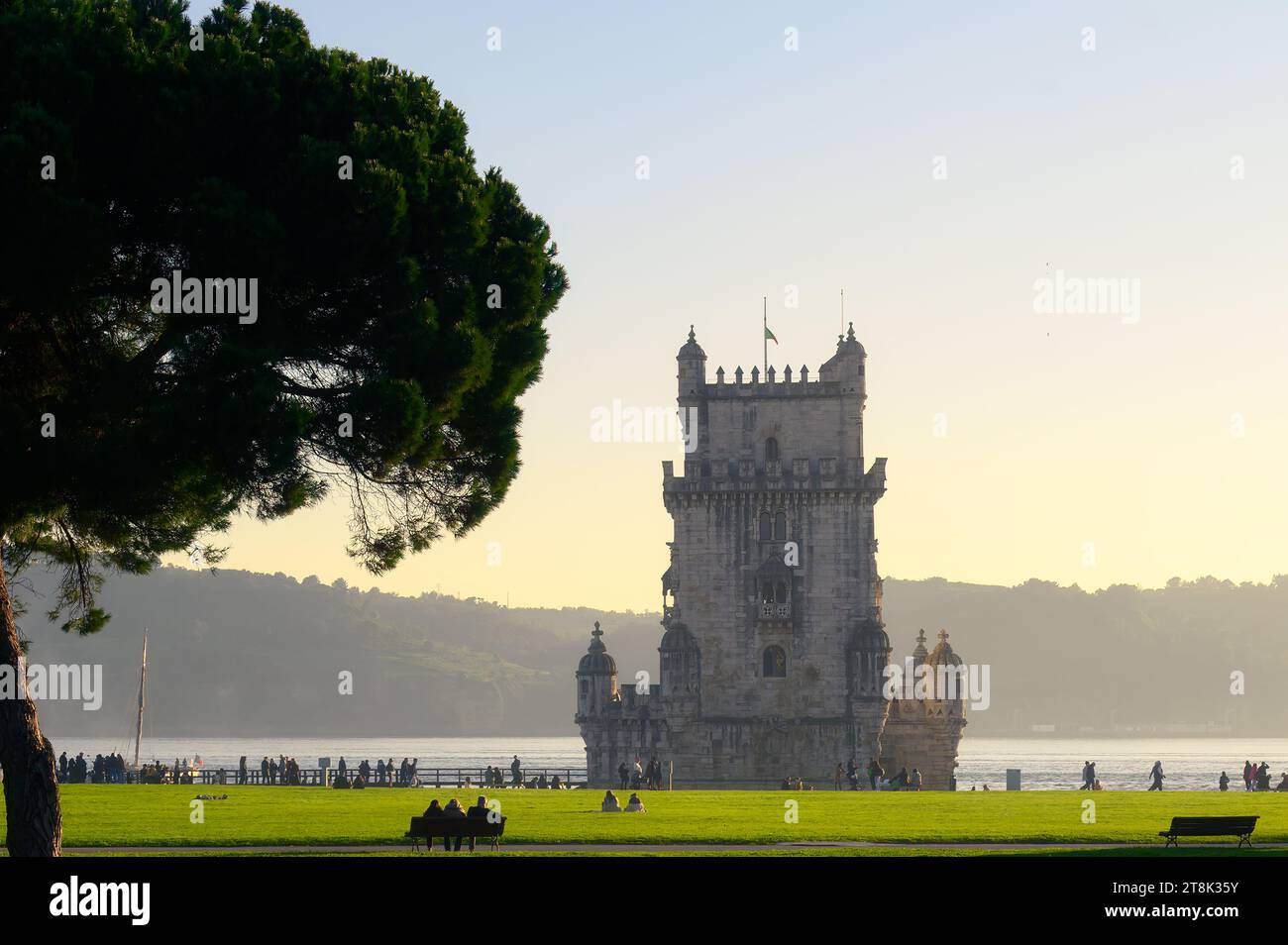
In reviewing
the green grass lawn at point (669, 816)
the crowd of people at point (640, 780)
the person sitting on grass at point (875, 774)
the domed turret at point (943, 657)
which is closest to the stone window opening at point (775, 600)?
the domed turret at point (943, 657)

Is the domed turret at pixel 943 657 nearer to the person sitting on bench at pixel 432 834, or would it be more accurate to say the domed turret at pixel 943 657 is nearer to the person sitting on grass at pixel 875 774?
the person sitting on grass at pixel 875 774

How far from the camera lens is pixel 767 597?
298 feet

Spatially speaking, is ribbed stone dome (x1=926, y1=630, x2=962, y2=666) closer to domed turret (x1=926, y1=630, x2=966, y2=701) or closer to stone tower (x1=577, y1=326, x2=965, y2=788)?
domed turret (x1=926, y1=630, x2=966, y2=701)

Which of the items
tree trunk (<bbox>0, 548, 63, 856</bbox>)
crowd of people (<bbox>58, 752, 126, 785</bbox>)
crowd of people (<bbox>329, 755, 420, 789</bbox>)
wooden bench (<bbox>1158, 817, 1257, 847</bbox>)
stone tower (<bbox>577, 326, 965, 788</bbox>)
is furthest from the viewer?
stone tower (<bbox>577, 326, 965, 788</bbox>)

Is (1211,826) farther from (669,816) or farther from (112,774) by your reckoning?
(112,774)

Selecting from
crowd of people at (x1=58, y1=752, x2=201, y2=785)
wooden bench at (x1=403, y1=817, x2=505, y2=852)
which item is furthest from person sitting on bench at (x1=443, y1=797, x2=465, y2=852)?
crowd of people at (x1=58, y1=752, x2=201, y2=785)

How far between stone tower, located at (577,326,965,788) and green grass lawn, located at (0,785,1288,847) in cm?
2858

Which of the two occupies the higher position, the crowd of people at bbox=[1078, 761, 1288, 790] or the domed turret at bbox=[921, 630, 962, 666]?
the domed turret at bbox=[921, 630, 962, 666]

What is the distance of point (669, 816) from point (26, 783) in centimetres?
1967

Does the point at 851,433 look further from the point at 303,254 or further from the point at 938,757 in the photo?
the point at 303,254

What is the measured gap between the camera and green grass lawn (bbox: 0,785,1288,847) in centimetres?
3784

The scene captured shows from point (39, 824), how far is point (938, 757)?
69922mm

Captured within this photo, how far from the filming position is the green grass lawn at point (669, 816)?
37.8 metres
